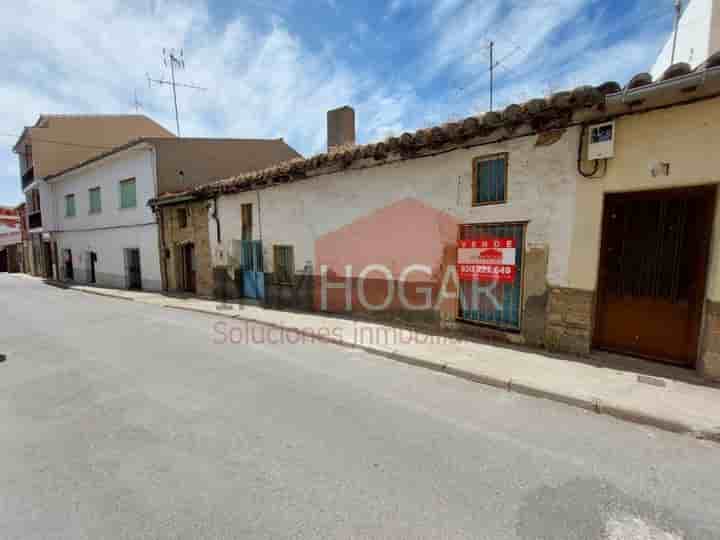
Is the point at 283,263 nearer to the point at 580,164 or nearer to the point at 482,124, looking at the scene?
the point at 482,124

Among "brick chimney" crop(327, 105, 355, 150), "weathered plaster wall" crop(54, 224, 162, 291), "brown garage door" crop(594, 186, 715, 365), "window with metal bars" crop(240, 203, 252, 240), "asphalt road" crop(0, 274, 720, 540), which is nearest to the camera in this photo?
"asphalt road" crop(0, 274, 720, 540)

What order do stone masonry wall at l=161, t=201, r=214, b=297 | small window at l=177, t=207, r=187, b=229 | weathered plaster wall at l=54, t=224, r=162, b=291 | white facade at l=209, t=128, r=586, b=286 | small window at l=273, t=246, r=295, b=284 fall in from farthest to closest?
weathered plaster wall at l=54, t=224, r=162, b=291
small window at l=177, t=207, r=187, b=229
stone masonry wall at l=161, t=201, r=214, b=297
small window at l=273, t=246, r=295, b=284
white facade at l=209, t=128, r=586, b=286

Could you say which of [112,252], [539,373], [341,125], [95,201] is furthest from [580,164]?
[95,201]

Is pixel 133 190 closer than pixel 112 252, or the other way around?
pixel 133 190

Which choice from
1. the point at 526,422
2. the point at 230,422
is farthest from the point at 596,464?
the point at 230,422

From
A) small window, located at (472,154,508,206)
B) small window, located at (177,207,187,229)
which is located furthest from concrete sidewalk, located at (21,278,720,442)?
small window, located at (177,207,187,229)

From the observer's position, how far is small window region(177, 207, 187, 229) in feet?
43.3

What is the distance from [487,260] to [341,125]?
24.1ft

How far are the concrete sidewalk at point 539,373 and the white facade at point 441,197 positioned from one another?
1450mm

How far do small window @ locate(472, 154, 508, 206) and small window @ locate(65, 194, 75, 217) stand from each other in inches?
878

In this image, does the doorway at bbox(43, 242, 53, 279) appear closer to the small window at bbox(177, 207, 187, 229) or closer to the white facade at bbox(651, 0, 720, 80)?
the small window at bbox(177, 207, 187, 229)

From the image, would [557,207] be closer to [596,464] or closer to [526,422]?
[526,422]

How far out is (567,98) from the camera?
14.9ft

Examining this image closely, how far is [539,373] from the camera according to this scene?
14.5ft
